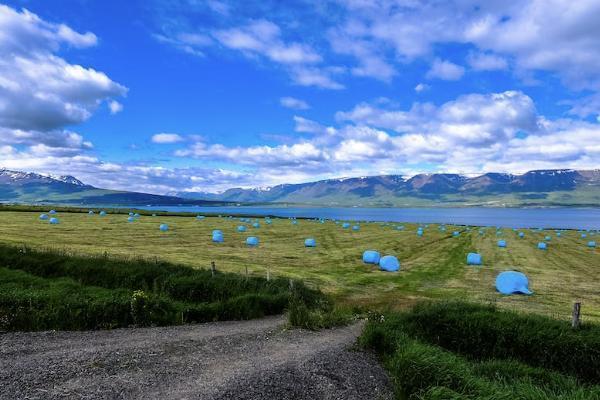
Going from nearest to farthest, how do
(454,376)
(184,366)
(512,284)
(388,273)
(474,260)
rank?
1. (454,376)
2. (184,366)
3. (512,284)
4. (388,273)
5. (474,260)

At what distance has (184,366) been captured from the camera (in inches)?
550

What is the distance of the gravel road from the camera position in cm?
1192

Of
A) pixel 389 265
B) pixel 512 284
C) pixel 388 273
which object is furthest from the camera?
pixel 389 265

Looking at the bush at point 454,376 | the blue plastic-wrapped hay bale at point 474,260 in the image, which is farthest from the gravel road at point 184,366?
the blue plastic-wrapped hay bale at point 474,260

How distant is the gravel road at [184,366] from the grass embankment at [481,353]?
1.30 m

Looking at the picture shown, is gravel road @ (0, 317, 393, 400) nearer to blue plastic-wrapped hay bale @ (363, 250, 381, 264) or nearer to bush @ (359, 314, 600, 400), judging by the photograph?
bush @ (359, 314, 600, 400)

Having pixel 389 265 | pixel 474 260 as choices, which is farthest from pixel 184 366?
pixel 474 260

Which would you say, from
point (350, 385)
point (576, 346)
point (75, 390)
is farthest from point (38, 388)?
point (576, 346)

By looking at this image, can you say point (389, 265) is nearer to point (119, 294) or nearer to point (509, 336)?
point (509, 336)

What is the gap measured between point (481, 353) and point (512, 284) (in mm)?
16202

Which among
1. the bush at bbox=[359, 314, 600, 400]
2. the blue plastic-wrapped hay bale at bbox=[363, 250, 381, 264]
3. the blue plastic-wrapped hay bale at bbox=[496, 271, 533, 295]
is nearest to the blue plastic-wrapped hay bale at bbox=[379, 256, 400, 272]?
the blue plastic-wrapped hay bale at bbox=[363, 250, 381, 264]

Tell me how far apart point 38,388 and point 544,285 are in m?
37.7

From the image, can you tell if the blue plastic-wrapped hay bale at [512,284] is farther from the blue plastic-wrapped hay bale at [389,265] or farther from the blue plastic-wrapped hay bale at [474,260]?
the blue plastic-wrapped hay bale at [474,260]

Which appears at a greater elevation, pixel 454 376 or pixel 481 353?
pixel 454 376
